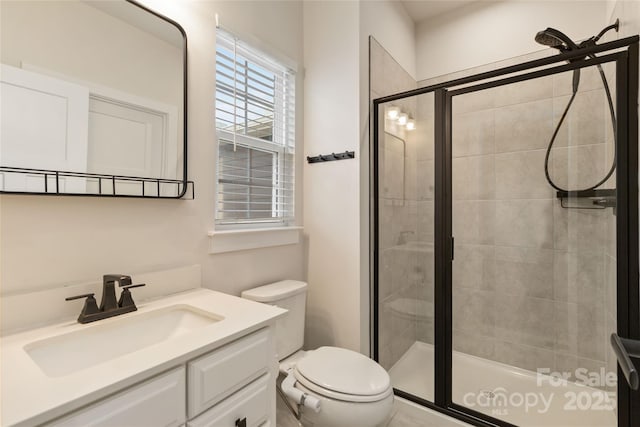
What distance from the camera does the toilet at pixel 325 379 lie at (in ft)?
4.11

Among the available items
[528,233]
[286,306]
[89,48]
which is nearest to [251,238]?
[286,306]

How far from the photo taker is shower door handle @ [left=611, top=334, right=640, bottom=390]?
852mm

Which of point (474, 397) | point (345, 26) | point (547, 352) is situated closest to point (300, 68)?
point (345, 26)

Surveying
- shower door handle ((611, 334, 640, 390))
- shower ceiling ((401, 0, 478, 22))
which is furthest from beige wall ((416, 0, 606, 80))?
shower door handle ((611, 334, 640, 390))

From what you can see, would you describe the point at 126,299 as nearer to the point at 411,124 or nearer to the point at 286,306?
the point at 286,306

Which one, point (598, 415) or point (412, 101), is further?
point (412, 101)

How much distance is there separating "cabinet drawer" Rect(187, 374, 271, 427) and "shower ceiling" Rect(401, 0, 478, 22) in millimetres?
2679

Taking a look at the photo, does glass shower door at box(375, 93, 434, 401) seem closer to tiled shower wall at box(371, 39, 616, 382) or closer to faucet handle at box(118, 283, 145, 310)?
tiled shower wall at box(371, 39, 616, 382)

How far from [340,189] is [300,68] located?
0.85m

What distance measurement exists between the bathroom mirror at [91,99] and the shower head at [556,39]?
5.33ft

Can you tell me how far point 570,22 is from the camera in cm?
202

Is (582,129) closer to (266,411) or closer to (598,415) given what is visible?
(598,415)

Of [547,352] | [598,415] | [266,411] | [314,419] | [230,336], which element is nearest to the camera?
[230,336]

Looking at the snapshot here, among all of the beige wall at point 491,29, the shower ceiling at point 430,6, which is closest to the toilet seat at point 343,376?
the beige wall at point 491,29
